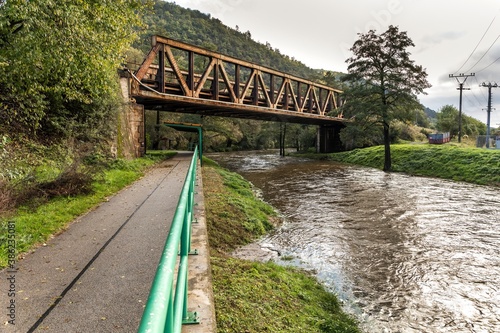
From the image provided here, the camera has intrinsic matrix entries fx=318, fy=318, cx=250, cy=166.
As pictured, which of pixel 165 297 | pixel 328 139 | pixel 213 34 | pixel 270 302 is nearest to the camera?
pixel 165 297

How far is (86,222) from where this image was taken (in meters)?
6.38

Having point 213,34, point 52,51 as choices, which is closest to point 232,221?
point 52,51

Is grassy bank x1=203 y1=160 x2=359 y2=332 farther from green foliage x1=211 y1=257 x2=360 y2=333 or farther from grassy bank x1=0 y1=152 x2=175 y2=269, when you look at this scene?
grassy bank x1=0 y1=152 x2=175 y2=269

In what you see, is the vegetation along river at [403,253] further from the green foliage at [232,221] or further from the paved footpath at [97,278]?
the paved footpath at [97,278]

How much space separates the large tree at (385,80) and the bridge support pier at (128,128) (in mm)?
17252

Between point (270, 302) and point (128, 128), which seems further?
point (128, 128)

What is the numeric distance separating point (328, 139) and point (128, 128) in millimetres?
31291

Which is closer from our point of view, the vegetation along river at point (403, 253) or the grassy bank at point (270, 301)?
the grassy bank at point (270, 301)

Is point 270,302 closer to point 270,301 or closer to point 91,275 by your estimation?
point 270,301

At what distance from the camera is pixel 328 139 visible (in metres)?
42.8

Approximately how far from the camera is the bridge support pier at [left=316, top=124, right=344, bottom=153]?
42188mm

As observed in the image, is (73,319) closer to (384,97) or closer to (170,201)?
(170,201)

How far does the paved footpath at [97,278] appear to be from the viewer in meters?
3.13

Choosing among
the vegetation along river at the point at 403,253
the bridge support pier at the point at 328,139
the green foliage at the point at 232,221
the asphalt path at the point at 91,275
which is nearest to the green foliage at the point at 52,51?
the asphalt path at the point at 91,275
